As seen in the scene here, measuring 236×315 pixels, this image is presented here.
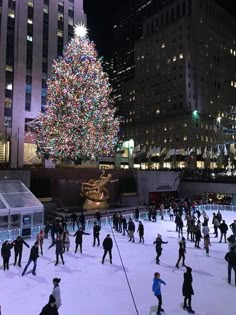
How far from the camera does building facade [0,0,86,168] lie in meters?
46.7

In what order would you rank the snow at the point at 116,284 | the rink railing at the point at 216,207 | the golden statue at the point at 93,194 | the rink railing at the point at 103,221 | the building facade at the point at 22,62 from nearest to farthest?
the snow at the point at 116,284 → the rink railing at the point at 103,221 → the golden statue at the point at 93,194 → the rink railing at the point at 216,207 → the building facade at the point at 22,62

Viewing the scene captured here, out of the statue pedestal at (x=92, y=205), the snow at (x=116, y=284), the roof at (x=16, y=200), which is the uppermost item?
the roof at (x=16, y=200)

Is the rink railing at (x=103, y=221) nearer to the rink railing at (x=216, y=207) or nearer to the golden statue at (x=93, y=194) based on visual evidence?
the rink railing at (x=216, y=207)

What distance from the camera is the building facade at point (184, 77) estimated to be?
86.6 m

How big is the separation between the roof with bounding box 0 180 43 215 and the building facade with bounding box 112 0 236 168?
211ft

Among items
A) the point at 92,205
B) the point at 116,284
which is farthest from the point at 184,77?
the point at 116,284

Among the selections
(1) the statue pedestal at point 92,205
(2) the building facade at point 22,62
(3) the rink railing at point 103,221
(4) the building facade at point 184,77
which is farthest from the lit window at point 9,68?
(4) the building facade at point 184,77

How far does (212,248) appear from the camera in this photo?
644 inches

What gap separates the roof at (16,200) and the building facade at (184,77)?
6428cm

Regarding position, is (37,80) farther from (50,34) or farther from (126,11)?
(126,11)

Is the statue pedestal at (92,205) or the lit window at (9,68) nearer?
the statue pedestal at (92,205)

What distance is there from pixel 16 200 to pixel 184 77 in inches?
3020

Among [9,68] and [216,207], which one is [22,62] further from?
[216,207]

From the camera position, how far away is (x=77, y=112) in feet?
103
